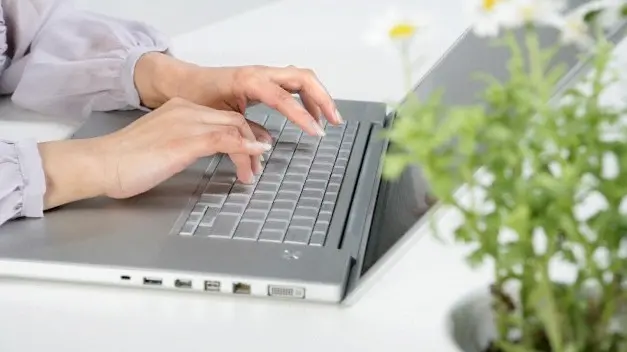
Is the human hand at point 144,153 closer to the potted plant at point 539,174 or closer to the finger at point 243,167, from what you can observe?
the finger at point 243,167

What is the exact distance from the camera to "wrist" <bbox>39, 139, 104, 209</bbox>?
0.89 meters

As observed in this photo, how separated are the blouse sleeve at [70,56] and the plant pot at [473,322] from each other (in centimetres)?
72

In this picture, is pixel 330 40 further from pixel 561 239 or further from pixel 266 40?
pixel 561 239

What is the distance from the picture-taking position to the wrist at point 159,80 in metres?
1.18

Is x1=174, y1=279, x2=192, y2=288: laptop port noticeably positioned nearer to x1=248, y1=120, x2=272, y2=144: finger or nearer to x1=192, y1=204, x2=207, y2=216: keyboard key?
x1=192, y1=204, x2=207, y2=216: keyboard key

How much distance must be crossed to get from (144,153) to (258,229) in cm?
16

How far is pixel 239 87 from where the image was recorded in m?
1.10

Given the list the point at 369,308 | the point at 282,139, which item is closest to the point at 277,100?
the point at 282,139

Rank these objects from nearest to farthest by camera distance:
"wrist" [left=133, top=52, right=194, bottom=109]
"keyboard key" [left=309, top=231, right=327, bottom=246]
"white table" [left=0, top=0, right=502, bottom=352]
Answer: "white table" [left=0, top=0, right=502, bottom=352], "keyboard key" [left=309, top=231, right=327, bottom=246], "wrist" [left=133, top=52, right=194, bottom=109]

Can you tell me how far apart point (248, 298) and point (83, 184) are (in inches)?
9.2

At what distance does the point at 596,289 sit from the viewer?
0.48 metres

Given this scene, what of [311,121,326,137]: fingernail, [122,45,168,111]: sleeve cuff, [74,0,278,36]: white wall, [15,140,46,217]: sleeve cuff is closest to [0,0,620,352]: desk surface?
[15,140,46,217]: sleeve cuff

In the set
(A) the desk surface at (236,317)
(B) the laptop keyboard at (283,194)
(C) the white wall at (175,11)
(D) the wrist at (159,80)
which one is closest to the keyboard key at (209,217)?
(B) the laptop keyboard at (283,194)

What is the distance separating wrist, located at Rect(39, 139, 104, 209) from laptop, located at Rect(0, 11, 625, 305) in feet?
0.04
